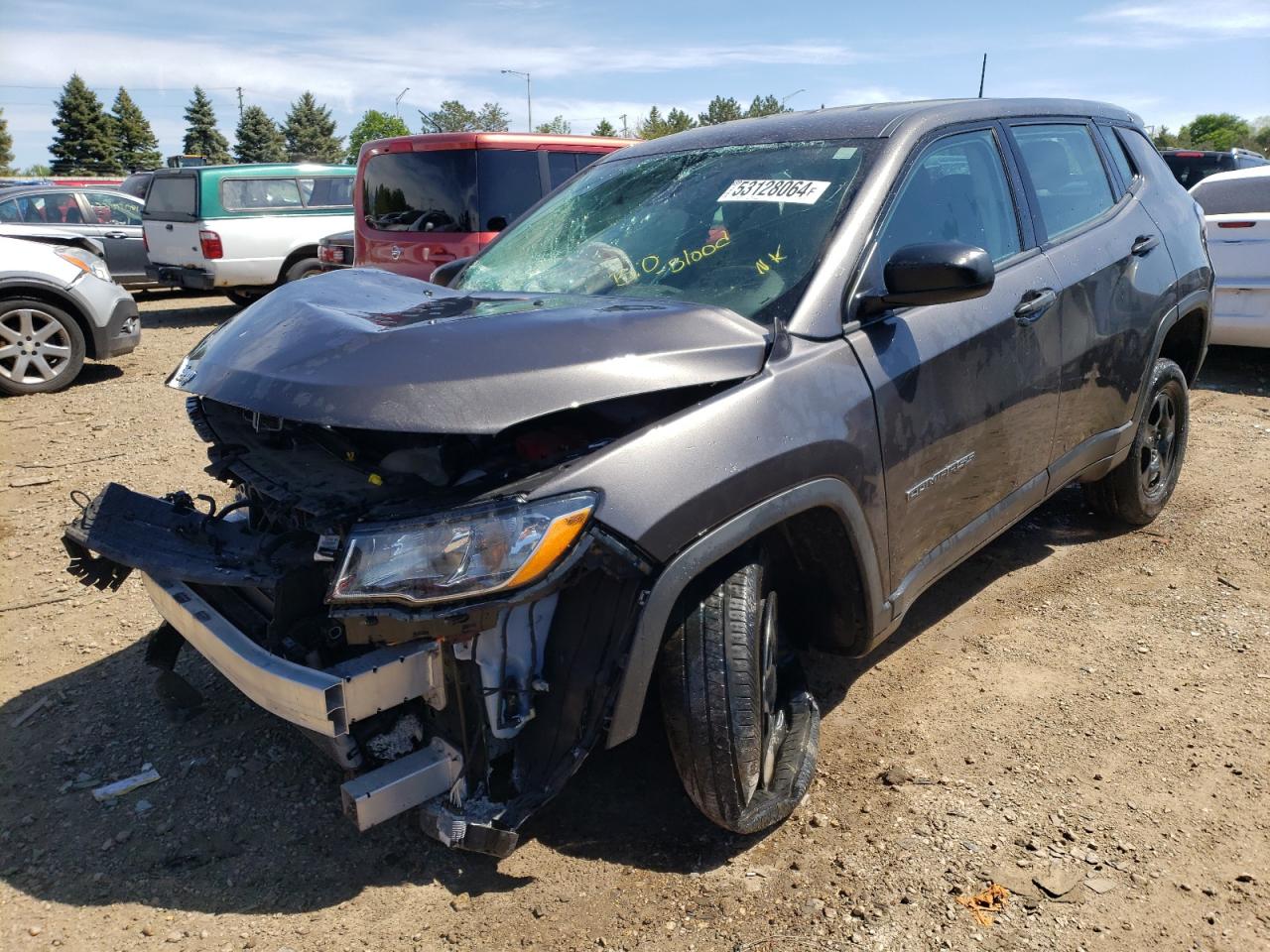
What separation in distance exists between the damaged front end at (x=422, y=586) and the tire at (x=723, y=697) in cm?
21

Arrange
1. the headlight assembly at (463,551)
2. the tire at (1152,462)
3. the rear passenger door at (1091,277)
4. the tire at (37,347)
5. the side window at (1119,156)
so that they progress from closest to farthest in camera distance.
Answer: the headlight assembly at (463,551)
the rear passenger door at (1091,277)
the side window at (1119,156)
the tire at (1152,462)
the tire at (37,347)

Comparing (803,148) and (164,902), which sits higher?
(803,148)

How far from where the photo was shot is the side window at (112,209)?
1318cm

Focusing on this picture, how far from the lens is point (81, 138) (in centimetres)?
5847

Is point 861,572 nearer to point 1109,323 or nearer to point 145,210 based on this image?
point 1109,323

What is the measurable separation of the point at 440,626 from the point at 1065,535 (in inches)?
143

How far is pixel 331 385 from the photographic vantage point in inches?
84.4

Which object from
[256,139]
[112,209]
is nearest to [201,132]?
[256,139]

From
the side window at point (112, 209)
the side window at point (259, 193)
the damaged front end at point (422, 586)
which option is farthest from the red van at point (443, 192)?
the side window at point (112, 209)

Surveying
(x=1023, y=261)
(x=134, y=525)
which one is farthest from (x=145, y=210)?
(x=1023, y=261)

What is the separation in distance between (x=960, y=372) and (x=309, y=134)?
84161mm

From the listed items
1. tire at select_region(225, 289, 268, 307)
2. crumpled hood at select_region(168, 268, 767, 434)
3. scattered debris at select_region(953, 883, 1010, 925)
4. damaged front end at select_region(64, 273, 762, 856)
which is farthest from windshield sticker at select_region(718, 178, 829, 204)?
tire at select_region(225, 289, 268, 307)

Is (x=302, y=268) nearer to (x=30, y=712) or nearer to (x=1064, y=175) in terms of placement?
(x=30, y=712)

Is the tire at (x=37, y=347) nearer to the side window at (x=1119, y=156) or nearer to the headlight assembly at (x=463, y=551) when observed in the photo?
the headlight assembly at (x=463, y=551)
